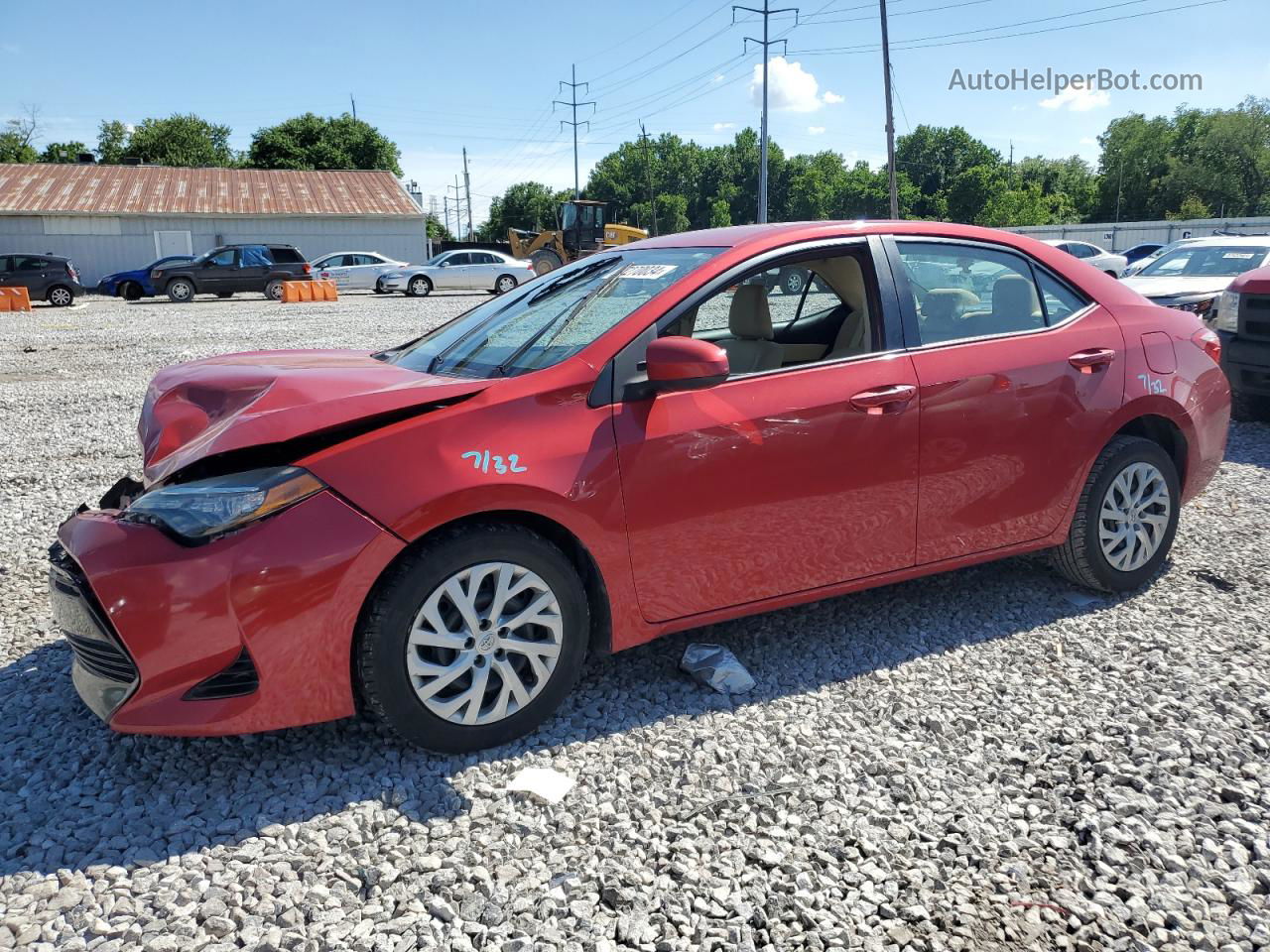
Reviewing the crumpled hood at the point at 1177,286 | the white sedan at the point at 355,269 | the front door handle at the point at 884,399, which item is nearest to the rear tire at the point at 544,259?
the white sedan at the point at 355,269

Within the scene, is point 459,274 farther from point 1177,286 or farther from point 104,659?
point 104,659

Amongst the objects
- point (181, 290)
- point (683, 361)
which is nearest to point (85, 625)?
point (683, 361)

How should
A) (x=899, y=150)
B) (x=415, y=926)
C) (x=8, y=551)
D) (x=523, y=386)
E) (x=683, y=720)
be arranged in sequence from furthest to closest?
1. (x=899, y=150)
2. (x=8, y=551)
3. (x=683, y=720)
4. (x=523, y=386)
5. (x=415, y=926)

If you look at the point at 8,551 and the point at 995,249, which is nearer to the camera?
the point at 995,249

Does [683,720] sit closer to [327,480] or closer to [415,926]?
[415,926]

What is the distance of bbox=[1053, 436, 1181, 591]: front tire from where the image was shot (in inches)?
166

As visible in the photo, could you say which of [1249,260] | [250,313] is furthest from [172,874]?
[250,313]

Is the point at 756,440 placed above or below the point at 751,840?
above

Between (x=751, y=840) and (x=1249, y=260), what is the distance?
39.5 ft

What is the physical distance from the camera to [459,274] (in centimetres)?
3238

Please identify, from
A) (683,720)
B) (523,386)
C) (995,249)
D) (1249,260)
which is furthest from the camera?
(1249,260)

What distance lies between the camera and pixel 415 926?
2342 mm

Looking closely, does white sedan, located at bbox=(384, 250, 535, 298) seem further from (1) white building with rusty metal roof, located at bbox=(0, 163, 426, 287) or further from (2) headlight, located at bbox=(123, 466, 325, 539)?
(2) headlight, located at bbox=(123, 466, 325, 539)

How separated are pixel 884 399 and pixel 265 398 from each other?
228cm
